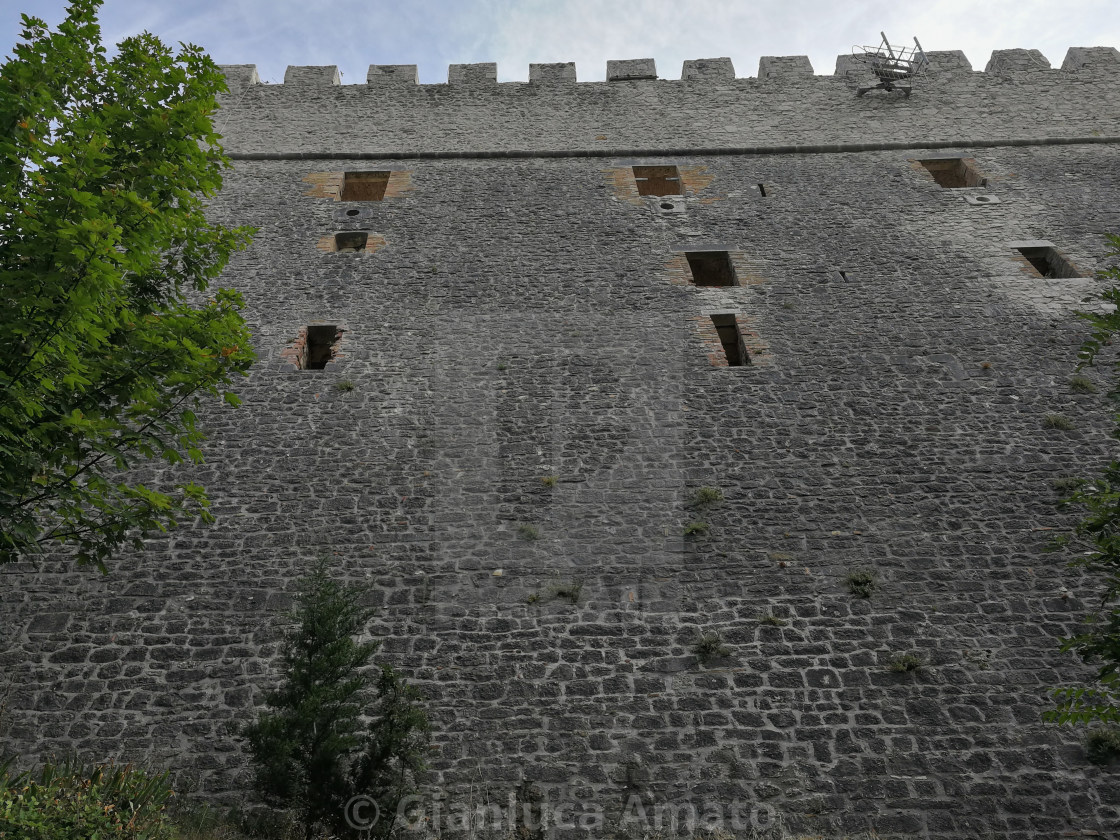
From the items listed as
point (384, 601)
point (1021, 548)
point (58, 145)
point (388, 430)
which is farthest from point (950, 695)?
point (58, 145)

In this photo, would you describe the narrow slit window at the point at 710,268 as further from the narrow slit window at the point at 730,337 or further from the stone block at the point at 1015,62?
the stone block at the point at 1015,62

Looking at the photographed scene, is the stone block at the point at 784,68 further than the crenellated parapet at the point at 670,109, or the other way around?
the stone block at the point at 784,68

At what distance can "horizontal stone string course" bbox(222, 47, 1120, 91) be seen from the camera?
13195mm

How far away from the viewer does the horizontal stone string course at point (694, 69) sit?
13195mm

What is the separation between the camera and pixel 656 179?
11.9 metres

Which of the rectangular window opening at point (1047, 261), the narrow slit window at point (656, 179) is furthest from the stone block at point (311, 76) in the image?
the rectangular window opening at point (1047, 261)

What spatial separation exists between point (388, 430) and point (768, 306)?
493 centimetres

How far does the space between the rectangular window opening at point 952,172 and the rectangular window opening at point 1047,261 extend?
181 cm

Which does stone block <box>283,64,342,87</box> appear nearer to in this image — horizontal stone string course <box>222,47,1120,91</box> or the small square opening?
horizontal stone string course <box>222,47,1120,91</box>

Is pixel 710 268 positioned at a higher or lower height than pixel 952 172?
lower

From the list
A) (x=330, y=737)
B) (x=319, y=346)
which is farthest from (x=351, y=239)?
(x=330, y=737)

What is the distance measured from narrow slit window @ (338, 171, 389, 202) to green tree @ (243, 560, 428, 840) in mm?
7676

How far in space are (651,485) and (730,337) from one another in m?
2.80

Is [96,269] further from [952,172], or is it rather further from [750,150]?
[952,172]
